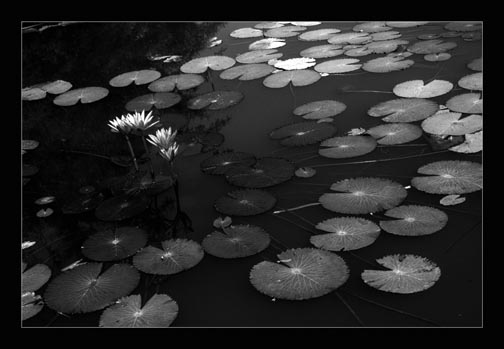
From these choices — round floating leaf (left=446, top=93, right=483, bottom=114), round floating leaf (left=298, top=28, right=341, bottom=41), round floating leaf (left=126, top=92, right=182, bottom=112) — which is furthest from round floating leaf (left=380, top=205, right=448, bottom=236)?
round floating leaf (left=298, top=28, right=341, bottom=41)

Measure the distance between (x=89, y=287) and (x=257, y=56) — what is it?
334 cm

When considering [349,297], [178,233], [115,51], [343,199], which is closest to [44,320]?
[178,233]

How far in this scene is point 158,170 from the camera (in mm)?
3506

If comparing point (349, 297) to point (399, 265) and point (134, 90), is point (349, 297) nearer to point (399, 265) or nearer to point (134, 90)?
point (399, 265)

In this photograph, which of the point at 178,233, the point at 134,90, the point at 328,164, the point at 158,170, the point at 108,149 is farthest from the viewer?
the point at 134,90

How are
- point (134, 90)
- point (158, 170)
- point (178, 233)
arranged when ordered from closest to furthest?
point (178, 233), point (158, 170), point (134, 90)

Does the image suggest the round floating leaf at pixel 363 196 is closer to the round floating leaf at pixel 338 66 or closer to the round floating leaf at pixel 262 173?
the round floating leaf at pixel 262 173

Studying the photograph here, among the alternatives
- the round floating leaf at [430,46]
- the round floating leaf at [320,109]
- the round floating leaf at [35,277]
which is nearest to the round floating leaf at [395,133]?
the round floating leaf at [320,109]

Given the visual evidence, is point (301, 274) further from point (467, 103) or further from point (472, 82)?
point (472, 82)

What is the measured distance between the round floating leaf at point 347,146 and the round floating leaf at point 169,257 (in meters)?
1.17

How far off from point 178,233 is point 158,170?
78cm

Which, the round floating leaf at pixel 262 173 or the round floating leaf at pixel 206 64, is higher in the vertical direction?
Answer: the round floating leaf at pixel 206 64

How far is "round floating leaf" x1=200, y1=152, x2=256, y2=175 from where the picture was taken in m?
3.35

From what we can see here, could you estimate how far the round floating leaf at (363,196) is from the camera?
2768 mm
